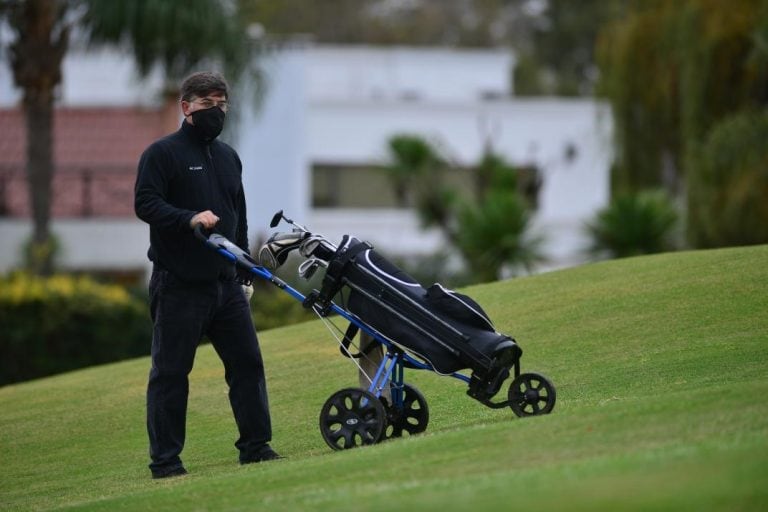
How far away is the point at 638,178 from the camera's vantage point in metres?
29.1

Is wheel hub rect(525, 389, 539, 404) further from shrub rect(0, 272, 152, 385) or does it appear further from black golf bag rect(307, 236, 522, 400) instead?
shrub rect(0, 272, 152, 385)

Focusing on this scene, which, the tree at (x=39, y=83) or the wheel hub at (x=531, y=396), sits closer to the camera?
the wheel hub at (x=531, y=396)

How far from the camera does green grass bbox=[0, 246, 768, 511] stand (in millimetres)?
6672

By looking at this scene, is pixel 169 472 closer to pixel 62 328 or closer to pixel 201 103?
pixel 201 103

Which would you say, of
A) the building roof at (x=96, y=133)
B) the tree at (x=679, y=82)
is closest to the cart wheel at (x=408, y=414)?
the tree at (x=679, y=82)

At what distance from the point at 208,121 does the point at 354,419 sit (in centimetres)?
189

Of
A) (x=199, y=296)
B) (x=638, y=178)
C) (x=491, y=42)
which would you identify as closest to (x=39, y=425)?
(x=199, y=296)

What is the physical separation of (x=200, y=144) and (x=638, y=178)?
20.6m

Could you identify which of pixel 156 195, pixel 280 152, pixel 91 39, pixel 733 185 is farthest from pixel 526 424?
pixel 280 152

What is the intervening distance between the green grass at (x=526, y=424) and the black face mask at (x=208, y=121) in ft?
6.32

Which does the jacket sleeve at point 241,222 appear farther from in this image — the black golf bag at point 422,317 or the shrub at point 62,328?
the shrub at point 62,328

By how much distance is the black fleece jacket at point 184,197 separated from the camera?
8984mm

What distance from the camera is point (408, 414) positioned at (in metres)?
9.40

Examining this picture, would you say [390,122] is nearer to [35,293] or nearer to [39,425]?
[35,293]
